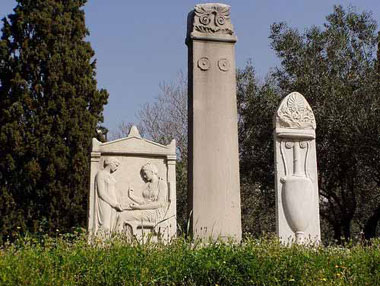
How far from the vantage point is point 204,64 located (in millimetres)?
9562

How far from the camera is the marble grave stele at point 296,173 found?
9.52 m

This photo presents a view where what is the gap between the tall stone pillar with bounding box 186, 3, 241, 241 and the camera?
9.06m

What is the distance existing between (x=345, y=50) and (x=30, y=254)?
14.1m

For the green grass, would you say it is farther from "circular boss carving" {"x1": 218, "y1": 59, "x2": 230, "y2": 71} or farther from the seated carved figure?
the seated carved figure

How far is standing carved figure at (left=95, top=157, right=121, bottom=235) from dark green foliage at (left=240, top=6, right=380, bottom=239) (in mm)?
6776

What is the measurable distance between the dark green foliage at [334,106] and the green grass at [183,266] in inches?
409

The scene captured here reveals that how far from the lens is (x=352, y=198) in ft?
58.1

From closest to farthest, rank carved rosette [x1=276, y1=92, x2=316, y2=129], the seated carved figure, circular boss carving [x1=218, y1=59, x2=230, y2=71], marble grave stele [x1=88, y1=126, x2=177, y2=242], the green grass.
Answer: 1. the green grass
2. circular boss carving [x1=218, y1=59, x2=230, y2=71]
3. carved rosette [x1=276, y1=92, x2=316, y2=129]
4. marble grave stele [x1=88, y1=126, x2=177, y2=242]
5. the seated carved figure

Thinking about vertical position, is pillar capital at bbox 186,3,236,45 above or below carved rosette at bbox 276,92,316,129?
above

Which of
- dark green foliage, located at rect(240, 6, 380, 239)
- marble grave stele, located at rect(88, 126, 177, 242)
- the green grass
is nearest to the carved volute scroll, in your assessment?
marble grave stele, located at rect(88, 126, 177, 242)

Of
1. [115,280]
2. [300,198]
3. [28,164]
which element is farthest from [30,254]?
[28,164]

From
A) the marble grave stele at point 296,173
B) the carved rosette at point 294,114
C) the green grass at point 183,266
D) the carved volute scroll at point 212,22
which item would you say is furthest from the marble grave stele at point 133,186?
the green grass at point 183,266

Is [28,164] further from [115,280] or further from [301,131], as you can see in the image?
[115,280]

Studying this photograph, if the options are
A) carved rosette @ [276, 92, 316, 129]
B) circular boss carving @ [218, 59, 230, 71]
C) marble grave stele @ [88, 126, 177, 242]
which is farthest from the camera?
marble grave stele @ [88, 126, 177, 242]
